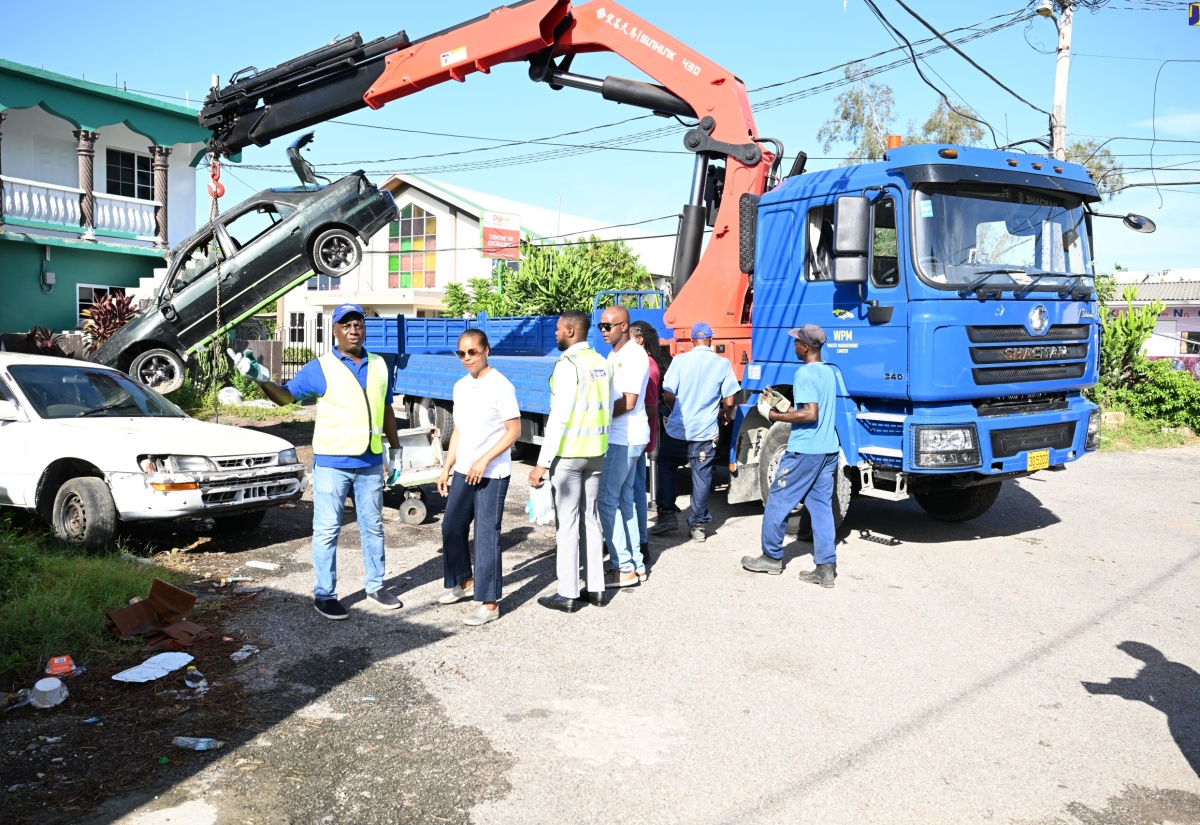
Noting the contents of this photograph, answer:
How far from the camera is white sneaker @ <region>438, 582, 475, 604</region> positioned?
618 cm

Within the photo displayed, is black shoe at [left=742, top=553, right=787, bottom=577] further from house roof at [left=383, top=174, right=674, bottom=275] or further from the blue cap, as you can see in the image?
house roof at [left=383, top=174, right=674, bottom=275]

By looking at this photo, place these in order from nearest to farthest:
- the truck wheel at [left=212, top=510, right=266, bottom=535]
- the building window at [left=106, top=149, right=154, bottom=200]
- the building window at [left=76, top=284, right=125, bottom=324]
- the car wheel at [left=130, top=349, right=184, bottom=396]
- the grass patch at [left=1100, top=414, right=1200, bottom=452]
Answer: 1. the truck wheel at [left=212, top=510, right=266, bottom=535]
2. the car wheel at [left=130, top=349, right=184, bottom=396]
3. the grass patch at [left=1100, top=414, right=1200, bottom=452]
4. the building window at [left=76, top=284, right=125, bottom=324]
5. the building window at [left=106, top=149, right=154, bottom=200]

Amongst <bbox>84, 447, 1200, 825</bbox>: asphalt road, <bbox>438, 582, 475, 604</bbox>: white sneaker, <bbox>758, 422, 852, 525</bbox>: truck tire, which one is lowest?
<bbox>84, 447, 1200, 825</bbox>: asphalt road

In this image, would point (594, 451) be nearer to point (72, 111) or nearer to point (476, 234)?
point (72, 111)

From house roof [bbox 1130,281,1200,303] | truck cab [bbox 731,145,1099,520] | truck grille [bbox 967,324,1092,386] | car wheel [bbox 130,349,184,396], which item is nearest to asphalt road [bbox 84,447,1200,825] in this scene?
truck cab [bbox 731,145,1099,520]

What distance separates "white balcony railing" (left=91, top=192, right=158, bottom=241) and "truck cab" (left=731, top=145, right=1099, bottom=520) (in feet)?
48.2

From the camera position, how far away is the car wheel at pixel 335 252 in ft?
40.3

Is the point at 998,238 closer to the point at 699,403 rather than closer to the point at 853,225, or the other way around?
the point at 853,225

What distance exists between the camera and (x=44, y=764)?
3.86m

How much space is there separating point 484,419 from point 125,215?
15.7m

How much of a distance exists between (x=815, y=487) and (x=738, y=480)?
→ 6.04ft

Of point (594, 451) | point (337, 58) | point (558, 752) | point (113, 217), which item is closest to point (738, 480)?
point (594, 451)

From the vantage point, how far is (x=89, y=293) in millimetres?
18188

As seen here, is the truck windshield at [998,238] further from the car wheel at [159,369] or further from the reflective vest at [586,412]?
the car wheel at [159,369]
